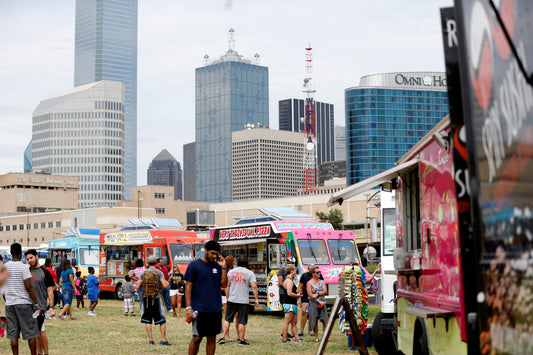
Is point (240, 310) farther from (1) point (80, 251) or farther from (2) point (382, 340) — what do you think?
(1) point (80, 251)

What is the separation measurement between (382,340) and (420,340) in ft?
18.2

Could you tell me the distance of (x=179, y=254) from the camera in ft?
102

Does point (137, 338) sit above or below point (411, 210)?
below

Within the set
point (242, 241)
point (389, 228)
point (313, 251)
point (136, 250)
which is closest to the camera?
point (389, 228)

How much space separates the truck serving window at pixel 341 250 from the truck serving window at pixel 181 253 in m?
8.98

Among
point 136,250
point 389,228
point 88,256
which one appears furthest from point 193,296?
point 88,256

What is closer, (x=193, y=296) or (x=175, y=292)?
→ (x=193, y=296)

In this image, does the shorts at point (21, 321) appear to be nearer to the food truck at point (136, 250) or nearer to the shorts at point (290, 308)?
the shorts at point (290, 308)

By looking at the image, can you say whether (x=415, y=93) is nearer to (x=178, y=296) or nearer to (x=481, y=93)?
(x=178, y=296)

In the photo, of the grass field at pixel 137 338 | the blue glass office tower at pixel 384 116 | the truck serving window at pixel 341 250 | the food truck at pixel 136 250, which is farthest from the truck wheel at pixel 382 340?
the blue glass office tower at pixel 384 116

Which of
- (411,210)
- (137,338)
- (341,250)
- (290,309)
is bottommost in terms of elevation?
(137,338)

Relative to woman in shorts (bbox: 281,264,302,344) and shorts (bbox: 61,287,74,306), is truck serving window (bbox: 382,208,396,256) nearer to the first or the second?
woman in shorts (bbox: 281,264,302,344)

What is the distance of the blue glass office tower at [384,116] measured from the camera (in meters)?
174

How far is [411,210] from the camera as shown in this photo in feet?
30.2
